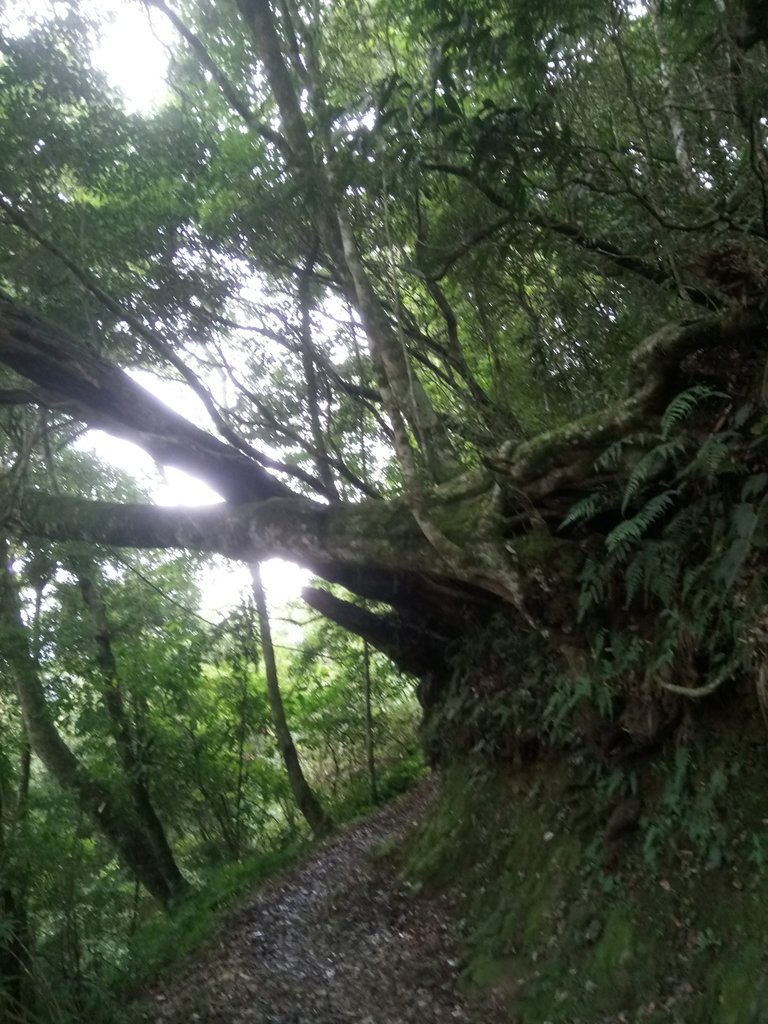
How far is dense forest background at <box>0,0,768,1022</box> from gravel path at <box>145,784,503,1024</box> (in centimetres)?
108

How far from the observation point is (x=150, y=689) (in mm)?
11172

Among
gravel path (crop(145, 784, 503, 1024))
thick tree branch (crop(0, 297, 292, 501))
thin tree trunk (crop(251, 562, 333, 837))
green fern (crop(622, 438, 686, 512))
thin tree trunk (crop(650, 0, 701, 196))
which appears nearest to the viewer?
green fern (crop(622, 438, 686, 512))

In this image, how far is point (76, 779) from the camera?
1088 cm

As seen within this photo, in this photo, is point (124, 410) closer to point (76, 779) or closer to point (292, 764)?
point (76, 779)

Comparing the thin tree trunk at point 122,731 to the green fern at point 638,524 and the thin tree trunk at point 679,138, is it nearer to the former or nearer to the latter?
the green fern at point 638,524

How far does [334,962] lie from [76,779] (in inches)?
216

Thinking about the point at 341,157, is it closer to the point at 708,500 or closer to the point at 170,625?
the point at 708,500

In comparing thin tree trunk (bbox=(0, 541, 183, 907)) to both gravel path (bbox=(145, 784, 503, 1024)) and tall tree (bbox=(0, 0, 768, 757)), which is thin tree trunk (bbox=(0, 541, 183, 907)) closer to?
tall tree (bbox=(0, 0, 768, 757))

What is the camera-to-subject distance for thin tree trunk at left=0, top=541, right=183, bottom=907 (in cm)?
982

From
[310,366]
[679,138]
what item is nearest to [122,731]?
[310,366]

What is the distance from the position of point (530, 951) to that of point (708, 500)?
3402mm

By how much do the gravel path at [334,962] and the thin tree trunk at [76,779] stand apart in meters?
3.01

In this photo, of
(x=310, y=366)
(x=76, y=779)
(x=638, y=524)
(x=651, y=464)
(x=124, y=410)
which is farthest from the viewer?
(x=76, y=779)

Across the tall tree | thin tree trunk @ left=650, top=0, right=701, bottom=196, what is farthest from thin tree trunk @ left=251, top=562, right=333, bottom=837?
thin tree trunk @ left=650, top=0, right=701, bottom=196
